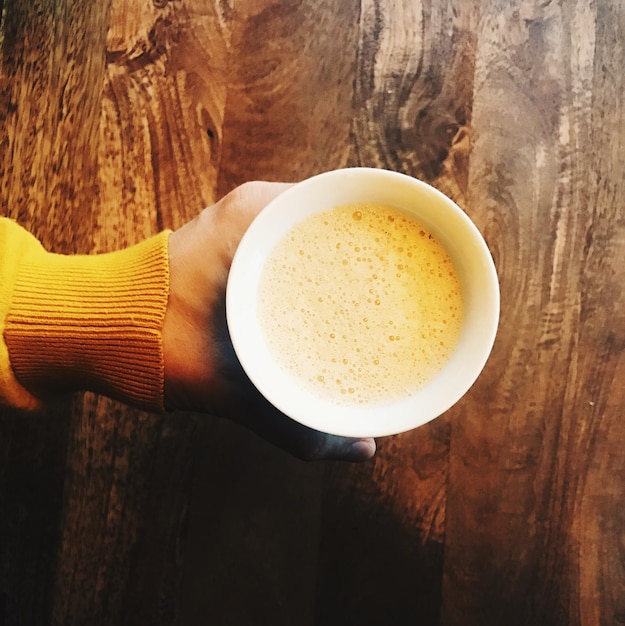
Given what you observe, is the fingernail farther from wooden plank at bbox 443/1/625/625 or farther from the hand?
wooden plank at bbox 443/1/625/625

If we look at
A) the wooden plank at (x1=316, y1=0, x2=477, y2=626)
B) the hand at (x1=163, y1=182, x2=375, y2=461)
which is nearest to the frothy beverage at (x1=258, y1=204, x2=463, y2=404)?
the hand at (x1=163, y1=182, x2=375, y2=461)

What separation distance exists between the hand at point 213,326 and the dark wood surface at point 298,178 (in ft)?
0.79

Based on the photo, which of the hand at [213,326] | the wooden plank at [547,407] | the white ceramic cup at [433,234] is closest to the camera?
the white ceramic cup at [433,234]

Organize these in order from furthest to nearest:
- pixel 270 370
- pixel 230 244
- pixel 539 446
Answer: pixel 539 446, pixel 230 244, pixel 270 370

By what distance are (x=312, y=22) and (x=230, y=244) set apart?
469 millimetres

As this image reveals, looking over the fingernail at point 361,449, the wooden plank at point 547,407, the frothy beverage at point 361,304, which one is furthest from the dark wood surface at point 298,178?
the frothy beverage at point 361,304

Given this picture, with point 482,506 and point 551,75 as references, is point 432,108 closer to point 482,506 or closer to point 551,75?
point 551,75

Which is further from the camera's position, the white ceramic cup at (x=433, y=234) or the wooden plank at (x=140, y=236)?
the wooden plank at (x=140, y=236)

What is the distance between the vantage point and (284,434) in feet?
2.25

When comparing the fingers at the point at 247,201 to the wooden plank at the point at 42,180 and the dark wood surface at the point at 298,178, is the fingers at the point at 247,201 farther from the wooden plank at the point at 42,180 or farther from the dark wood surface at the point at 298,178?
the wooden plank at the point at 42,180

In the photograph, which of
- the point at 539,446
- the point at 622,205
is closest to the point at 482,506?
the point at 539,446

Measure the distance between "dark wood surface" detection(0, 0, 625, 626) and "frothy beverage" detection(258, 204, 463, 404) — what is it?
37 centimetres

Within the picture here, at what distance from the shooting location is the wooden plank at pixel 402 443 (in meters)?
0.90

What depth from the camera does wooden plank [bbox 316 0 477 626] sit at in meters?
0.90
